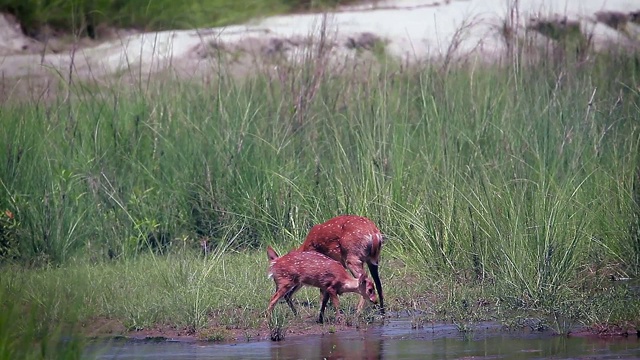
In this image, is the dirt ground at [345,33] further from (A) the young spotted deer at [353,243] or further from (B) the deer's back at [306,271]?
(B) the deer's back at [306,271]

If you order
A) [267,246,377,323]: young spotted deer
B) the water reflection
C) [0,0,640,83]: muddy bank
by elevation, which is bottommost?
[0,0,640,83]: muddy bank

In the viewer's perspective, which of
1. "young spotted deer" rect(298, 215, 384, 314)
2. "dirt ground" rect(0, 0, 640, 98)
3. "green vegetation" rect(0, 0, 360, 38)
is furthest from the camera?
"green vegetation" rect(0, 0, 360, 38)

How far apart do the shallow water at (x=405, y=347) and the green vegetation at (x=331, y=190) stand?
0.17 m

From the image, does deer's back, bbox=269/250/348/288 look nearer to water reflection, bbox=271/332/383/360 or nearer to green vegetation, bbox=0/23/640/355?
green vegetation, bbox=0/23/640/355

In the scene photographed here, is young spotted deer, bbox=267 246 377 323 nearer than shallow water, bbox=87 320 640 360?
No

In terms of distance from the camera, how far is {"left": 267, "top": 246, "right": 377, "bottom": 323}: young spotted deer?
8031 mm

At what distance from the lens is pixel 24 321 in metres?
6.68

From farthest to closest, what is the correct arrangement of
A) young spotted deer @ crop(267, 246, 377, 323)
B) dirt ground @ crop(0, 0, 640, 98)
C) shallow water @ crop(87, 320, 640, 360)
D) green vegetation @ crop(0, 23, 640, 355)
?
dirt ground @ crop(0, 0, 640, 98)
green vegetation @ crop(0, 23, 640, 355)
young spotted deer @ crop(267, 246, 377, 323)
shallow water @ crop(87, 320, 640, 360)

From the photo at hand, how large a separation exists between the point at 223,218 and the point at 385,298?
7.72 feet

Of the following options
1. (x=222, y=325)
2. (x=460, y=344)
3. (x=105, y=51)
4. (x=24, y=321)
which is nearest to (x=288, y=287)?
(x=222, y=325)

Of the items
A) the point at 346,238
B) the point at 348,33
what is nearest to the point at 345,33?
the point at 348,33

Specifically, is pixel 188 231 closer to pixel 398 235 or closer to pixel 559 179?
pixel 398 235

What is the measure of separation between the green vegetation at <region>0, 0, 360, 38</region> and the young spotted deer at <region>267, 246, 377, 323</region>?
10.2m

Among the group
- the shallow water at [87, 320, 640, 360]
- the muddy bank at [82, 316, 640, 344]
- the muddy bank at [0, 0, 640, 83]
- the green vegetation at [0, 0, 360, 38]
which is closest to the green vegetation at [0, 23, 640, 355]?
the muddy bank at [82, 316, 640, 344]
